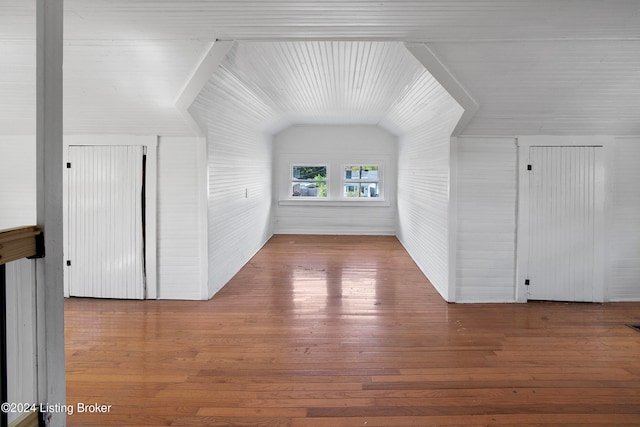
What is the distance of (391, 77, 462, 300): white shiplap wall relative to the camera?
4234mm

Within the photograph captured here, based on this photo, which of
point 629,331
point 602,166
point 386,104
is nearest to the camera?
point 629,331

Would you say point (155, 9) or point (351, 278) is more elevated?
point (155, 9)

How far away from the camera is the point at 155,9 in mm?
2658

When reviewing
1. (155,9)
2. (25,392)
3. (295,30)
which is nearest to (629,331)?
(295,30)

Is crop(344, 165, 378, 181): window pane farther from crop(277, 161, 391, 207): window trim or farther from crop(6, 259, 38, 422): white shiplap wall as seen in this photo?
crop(6, 259, 38, 422): white shiplap wall

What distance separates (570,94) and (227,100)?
3.68 m

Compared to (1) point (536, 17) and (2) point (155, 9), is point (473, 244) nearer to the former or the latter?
(1) point (536, 17)

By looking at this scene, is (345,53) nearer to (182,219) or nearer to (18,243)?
(182,219)

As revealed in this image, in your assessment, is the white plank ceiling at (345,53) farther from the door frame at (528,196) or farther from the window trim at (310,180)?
the window trim at (310,180)

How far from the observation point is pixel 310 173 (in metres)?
9.06

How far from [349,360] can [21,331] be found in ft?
6.76

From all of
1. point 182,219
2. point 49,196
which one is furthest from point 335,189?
point 49,196

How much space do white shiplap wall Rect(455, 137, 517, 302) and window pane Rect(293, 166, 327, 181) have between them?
16.9 feet

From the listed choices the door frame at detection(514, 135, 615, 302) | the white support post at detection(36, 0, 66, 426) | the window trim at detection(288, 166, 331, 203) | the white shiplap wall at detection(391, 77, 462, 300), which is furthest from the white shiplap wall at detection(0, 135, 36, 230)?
the door frame at detection(514, 135, 615, 302)
